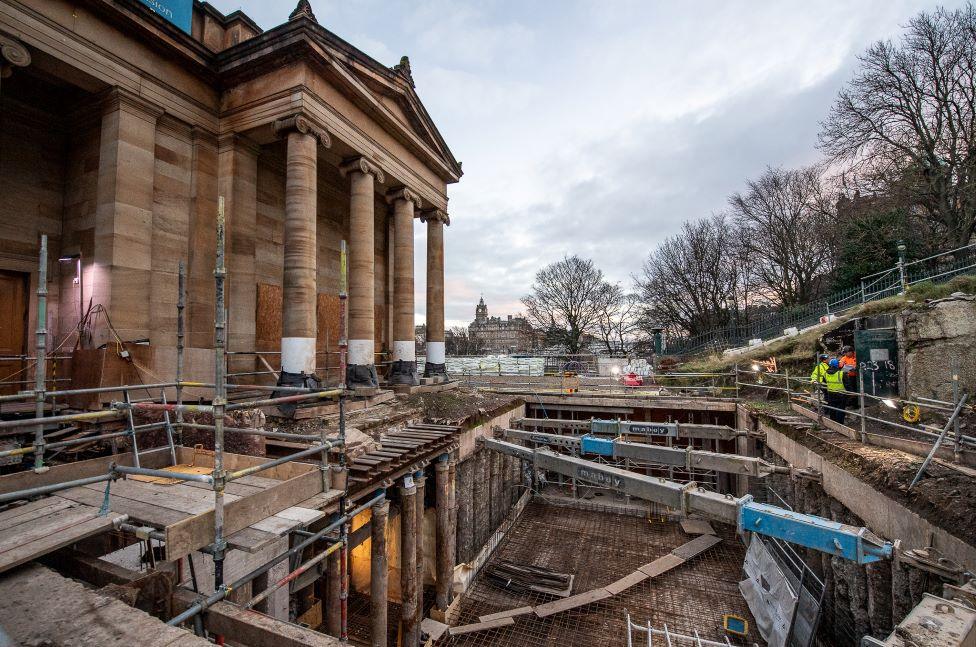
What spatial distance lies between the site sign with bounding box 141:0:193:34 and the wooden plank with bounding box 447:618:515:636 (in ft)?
53.9

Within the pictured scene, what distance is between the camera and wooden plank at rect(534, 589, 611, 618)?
390 inches

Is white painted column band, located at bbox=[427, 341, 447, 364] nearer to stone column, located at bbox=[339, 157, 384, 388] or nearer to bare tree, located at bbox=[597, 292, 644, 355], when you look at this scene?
stone column, located at bbox=[339, 157, 384, 388]

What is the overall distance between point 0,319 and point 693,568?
18788 millimetres

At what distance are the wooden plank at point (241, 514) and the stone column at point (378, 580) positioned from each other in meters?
2.80

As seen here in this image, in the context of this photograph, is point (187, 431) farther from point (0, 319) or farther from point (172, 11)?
point (172, 11)

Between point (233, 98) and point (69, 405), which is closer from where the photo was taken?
point (69, 405)

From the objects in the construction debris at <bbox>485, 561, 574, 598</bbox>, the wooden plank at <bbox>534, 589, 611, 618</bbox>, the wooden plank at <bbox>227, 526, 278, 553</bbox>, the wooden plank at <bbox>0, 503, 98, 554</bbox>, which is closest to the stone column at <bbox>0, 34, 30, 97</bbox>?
the wooden plank at <bbox>0, 503, 98, 554</bbox>

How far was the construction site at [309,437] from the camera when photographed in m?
4.34

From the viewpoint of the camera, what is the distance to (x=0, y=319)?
32.0 feet

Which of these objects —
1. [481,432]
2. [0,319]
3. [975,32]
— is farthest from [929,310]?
[0,319]

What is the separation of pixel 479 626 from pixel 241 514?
776cm

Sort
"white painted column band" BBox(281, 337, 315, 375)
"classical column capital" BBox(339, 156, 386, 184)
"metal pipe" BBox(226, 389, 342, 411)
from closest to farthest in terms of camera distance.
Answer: "metal pipe" BBox(226, 389, 342, 411)
"white painted column band" BBox(281, 337, 315, 375)
"classical column capital" BBox(339, 156, 386, 184)

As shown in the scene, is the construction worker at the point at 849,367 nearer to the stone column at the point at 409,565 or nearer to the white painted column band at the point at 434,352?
the stone column at the point at 409,565

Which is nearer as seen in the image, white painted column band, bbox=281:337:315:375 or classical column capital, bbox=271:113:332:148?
white painted column band, bbox=281:337:315:375
